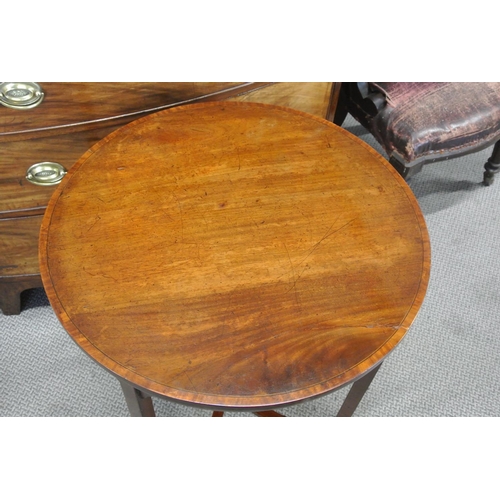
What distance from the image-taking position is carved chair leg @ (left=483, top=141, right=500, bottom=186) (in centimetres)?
158

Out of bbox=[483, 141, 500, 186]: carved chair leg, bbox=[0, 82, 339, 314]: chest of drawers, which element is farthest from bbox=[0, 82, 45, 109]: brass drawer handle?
bbox=[483, 141, 500, 186]: carved chair leg

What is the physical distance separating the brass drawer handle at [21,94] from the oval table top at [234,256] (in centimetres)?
12

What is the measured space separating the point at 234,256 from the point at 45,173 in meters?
0.46

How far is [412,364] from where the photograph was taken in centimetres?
127

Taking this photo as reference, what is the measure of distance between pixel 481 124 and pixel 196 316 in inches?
37.1

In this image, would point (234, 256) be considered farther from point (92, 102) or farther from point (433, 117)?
point (433, 117)

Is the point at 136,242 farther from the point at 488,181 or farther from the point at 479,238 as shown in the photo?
the point at 488,181

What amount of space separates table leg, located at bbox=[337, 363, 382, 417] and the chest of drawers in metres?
0.59

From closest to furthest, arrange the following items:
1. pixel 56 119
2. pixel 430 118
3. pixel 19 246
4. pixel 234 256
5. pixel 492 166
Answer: pixel 234 256 < pixel 56 119 < pixel 19 246 < pixel 430 118 < pixel 492 166

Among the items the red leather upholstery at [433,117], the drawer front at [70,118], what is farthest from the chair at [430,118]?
the drawer front at [70,118]

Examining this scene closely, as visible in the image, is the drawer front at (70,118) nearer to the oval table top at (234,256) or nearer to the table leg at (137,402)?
the oval table top at (234,256)

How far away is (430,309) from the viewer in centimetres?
137

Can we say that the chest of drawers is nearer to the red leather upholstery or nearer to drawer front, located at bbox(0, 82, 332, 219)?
drawer front, located at bbox(0, 82, 332, 219)

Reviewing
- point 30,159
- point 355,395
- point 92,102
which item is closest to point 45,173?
point 30,159
